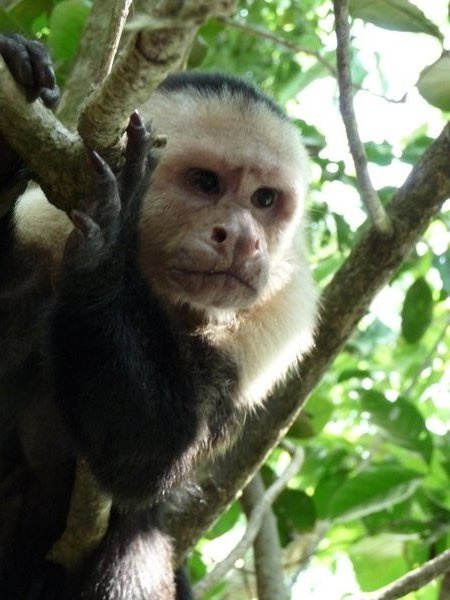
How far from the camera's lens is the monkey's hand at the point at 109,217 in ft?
7.30

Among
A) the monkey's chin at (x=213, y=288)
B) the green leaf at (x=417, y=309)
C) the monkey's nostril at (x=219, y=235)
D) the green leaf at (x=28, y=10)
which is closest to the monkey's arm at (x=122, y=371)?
the monkey's chin at (x=213, y=288)

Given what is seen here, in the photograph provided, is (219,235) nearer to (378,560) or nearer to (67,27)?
(67,27)

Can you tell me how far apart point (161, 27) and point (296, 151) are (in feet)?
6.65

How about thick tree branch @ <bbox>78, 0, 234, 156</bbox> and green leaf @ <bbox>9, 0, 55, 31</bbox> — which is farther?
green leaf @ <bbox>9, 0, 55, 31</bbox>

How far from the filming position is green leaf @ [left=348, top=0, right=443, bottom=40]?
10.0 ft

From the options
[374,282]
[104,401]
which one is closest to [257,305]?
[374,282]

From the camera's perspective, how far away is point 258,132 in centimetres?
329

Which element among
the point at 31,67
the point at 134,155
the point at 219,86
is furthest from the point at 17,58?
the point at 219,86

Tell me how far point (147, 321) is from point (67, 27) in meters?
1.66

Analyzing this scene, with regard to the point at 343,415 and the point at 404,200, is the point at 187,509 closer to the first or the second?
the point at 404,200

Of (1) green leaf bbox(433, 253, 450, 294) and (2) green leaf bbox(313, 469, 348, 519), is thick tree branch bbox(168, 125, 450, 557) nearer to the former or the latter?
(1) green leaf bbox(433, 253, 450, 294)

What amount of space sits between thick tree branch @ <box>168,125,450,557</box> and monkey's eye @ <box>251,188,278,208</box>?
340 millimetres

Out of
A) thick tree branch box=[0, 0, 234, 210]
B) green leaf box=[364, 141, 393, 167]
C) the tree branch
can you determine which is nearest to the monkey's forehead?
green leaf box=[364, 141, 393, 167]

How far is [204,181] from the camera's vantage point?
10.4 ft
